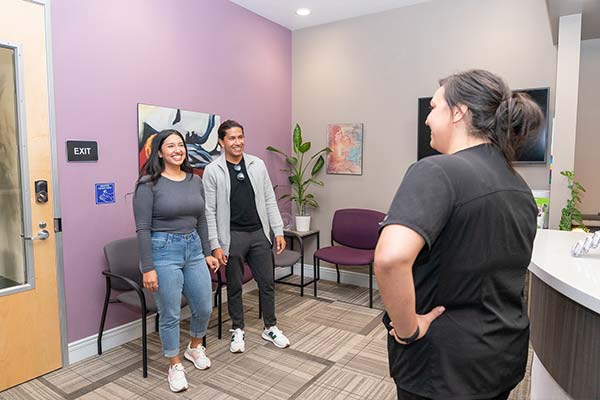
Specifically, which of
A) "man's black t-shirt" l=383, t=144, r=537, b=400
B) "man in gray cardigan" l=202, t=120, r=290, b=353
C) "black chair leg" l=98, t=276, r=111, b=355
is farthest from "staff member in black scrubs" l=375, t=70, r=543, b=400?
"black chair leg" l=98, t=276, r=111, b=355

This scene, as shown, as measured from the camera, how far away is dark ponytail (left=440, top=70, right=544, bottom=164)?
105 cm

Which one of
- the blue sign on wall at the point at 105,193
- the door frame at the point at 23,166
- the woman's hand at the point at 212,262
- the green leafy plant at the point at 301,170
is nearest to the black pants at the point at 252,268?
the woman's hand at the point at 212,262

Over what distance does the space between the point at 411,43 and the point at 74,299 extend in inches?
143

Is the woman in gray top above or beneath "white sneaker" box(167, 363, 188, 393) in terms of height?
above

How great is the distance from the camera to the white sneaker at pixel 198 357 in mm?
2754

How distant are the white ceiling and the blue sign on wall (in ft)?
7.00

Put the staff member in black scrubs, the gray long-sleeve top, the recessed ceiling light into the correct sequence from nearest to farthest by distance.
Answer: the staff member in black scrubs → the gray long-sleeve top → the recessed ceiling light

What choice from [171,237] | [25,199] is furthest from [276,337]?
[25,199]

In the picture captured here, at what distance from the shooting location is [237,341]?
9.87 ft

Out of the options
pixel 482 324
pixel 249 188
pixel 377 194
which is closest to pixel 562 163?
pixel 377 194

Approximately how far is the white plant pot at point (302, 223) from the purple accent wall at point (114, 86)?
1376 millimetres

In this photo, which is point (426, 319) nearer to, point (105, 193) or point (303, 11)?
point (105, 193)

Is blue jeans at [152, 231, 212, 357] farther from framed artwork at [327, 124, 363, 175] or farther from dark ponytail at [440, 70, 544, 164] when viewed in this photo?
framed artwork at [327, 124, 363, 175]

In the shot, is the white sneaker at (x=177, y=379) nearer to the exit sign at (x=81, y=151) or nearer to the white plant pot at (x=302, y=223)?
the exit sign at (x=81, y=151)
